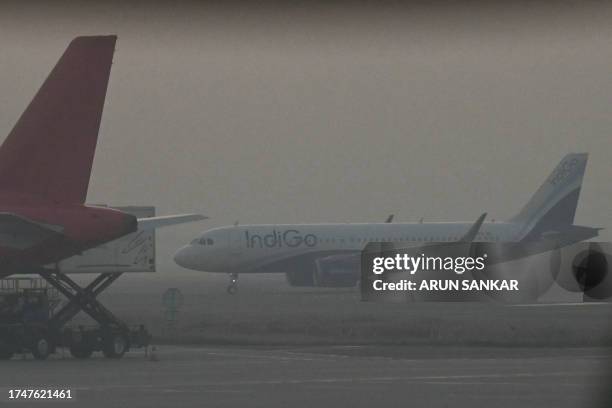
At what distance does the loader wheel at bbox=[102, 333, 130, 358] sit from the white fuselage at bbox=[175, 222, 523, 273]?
192 feet

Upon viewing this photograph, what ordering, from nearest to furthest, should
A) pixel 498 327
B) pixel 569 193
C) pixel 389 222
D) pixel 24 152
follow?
pixel 24 152
pixel 498 327
pixel 569 193
pixel 389 222

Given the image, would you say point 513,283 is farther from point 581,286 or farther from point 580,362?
point 580,362

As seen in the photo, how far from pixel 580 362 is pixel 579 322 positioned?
19.3 metres

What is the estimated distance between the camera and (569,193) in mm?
101000

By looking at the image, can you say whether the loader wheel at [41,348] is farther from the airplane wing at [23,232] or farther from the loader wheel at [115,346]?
the airplane wing at [23,232]

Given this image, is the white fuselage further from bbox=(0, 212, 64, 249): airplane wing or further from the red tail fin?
bbox=(0, 212, 64, 249): airplane wing

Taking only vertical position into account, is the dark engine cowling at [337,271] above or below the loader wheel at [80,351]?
above

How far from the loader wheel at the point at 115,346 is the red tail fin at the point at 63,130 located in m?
7.24

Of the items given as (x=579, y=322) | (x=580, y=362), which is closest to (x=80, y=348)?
(x=580, y=362)

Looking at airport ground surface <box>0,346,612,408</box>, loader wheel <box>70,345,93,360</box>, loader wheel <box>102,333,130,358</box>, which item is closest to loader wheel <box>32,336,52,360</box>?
airport ground surface <box>0,346,612,408</box>

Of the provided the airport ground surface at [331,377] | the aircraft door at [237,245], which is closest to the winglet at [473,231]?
the aircraft door at [237,245]

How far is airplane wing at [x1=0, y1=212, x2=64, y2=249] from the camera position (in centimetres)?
3707

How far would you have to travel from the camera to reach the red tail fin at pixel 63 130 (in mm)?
38719

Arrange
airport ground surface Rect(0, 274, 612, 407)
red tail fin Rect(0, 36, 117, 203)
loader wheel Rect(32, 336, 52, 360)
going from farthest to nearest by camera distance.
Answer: loader wheel Rect(32, 336, 52, 360) < red tail fin Rect(0, 36, 117, 203) < airport ground surface Rect(0, 274, 612, 407)
